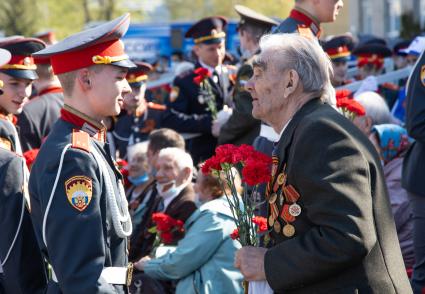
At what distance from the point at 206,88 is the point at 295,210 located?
439 centimetres

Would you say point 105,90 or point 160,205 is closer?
point 105,90

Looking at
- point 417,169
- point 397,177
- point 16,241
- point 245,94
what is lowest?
point 397,177

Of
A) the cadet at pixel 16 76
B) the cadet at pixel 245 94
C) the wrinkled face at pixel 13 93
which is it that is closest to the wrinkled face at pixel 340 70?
the cadet at pixel 245 94

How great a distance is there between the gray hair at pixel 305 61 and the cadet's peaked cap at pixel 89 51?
0.71 meters

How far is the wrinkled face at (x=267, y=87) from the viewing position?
142 inches

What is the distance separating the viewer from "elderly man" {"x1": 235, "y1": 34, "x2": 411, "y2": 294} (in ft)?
10.8

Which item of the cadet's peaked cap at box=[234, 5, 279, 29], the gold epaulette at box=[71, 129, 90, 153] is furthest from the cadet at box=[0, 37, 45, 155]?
the cadet's peaked cap at box=[234, 5, 279, 29]

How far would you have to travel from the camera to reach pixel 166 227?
614 cm

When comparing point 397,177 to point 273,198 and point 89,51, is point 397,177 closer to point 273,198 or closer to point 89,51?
point 273,198

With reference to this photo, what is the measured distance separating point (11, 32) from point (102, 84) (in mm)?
30002

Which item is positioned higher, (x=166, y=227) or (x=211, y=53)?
(x=211, y=53)

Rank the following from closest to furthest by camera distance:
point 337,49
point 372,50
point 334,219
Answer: point 334,219, point 337,49, point 372,50

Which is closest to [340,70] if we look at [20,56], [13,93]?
[20,56]

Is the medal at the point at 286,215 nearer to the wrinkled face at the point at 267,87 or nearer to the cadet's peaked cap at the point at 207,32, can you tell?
the wrinkled face at the point at 267,87
